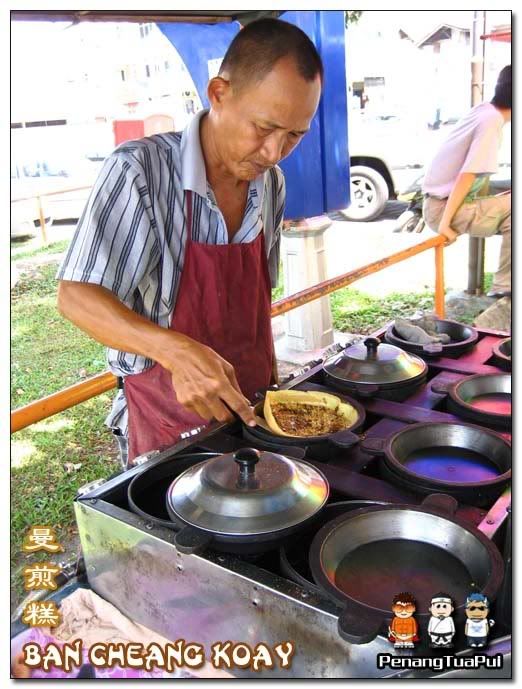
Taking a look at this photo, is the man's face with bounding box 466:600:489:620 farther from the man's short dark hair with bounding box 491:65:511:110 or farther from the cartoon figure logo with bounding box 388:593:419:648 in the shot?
the man's short dark hair with bounding box 491:65:511:110

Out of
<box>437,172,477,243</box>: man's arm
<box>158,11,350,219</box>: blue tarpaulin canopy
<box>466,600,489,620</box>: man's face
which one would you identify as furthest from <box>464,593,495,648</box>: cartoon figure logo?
<box>158,11,350,219</box>: blue tarpaulin canopy

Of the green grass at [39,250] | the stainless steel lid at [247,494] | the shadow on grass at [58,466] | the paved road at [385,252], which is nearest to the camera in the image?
the stainless steel lid at [247,494]

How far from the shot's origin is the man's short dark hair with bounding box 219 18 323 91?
1580 mm

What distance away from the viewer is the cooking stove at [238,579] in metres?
1.04

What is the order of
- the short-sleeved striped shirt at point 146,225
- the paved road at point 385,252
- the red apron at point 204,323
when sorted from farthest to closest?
the paved road at point 385,252
the red apron at point 204,323
the short-sleeved striped shirt at point 146,225

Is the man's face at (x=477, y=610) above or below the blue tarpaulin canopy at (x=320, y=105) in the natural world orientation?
below

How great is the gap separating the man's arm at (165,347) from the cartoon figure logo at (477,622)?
765 millimetres

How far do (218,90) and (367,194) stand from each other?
26.3ft

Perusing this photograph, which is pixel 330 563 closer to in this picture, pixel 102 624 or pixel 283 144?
pixel 102 624

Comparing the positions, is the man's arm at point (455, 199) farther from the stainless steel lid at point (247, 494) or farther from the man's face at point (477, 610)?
the man's face at point (477, 610)

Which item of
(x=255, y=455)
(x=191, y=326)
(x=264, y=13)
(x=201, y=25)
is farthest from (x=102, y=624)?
(x=201, y=25)

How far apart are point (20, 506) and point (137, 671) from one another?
7.78 ft

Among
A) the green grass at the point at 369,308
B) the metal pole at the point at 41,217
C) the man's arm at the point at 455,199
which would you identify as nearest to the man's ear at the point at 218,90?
the man's arm at the point at 455,199

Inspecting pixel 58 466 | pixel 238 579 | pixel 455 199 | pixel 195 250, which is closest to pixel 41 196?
pixel 58 466
